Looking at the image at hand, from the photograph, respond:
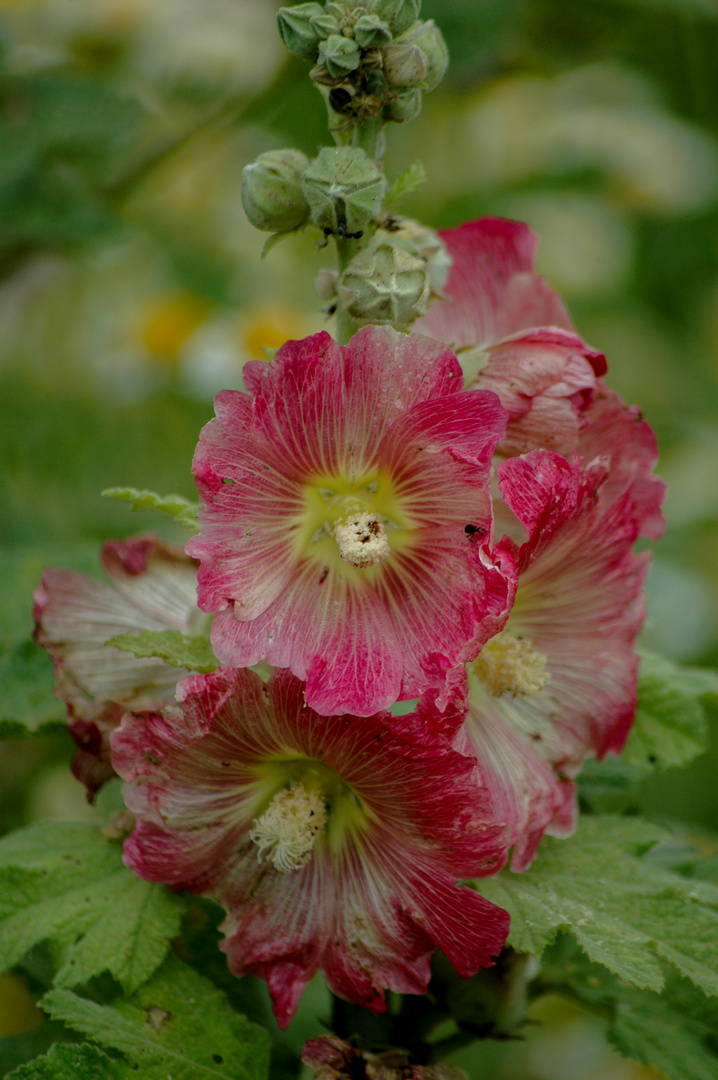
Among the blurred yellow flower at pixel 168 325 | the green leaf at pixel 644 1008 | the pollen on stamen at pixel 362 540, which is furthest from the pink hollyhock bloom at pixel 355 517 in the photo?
the blurred yellow flower at pixel 168 325

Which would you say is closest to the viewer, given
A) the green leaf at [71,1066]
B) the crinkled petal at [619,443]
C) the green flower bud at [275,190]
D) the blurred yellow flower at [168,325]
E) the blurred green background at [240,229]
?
the green leaf at [71,1066]

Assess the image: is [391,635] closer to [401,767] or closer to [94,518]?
[401,767]

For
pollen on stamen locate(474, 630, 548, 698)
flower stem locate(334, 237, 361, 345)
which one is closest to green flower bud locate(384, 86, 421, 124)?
flower stem locate(334, 237, 361, 345)

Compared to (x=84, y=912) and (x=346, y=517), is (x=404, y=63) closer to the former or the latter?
(x=346, y=517)

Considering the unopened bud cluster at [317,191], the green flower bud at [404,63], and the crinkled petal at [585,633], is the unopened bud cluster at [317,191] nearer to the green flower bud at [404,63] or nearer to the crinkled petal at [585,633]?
the green flower bud at [404,63]

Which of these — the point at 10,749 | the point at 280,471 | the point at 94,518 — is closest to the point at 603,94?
the point at 94,518
